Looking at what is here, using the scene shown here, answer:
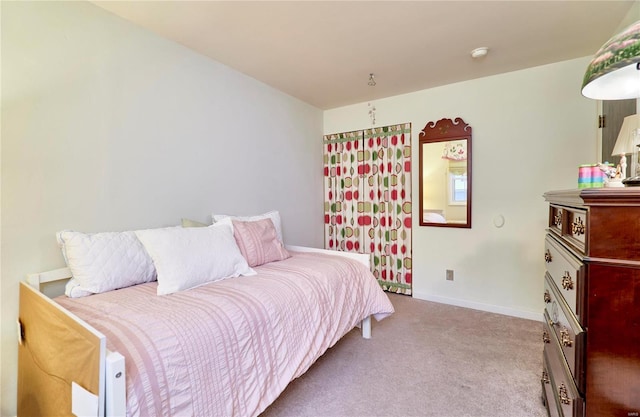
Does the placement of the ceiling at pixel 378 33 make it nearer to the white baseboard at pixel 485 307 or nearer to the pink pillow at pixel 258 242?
the pink pillow at pixel 258 242

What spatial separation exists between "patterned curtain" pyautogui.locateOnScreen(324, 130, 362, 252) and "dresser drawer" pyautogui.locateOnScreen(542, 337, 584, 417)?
237cm

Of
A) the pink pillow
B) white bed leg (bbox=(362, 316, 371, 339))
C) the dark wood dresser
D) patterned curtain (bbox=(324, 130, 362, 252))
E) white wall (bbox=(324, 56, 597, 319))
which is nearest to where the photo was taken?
the dark wood dresser

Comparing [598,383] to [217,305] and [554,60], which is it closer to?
[217,305]

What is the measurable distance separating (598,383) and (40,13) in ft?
9.43

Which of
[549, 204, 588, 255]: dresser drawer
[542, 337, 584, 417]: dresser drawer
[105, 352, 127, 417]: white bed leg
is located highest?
[549, 204, 588, 255]: dresser drawer

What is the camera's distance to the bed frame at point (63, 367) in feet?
2.63

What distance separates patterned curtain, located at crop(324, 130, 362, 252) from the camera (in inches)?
144

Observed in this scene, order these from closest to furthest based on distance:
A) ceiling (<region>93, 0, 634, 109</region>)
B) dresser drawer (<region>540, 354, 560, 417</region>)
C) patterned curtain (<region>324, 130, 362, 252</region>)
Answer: dresser drawer (<region>540, 354, 560, 417</region>) → ceiling (<region>93, 0, 634, 109</region>) → patterned curtain (<region>324, 130, 362, 252</region>)

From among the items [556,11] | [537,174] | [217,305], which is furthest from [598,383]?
[537,174]

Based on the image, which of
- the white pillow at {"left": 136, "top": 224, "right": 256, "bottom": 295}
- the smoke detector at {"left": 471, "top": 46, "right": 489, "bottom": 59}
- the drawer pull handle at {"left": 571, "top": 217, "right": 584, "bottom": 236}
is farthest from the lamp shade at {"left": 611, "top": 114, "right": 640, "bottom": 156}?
the white pillow at {"left": 136, "top": 224, "right": 256, "bottom": 295}

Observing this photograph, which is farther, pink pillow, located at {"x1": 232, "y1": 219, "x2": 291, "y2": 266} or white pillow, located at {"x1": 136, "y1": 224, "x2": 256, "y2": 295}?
pink pillow, located at {"x1": 232, "y1": 219, "x2": 291, "y2": 266}

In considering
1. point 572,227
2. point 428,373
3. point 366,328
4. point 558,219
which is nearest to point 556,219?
point 558,219

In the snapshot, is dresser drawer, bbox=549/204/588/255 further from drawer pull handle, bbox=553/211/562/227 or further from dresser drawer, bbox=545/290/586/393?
dresser drawer, bbox=545/290/586/393

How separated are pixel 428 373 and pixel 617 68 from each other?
6.04 feet
